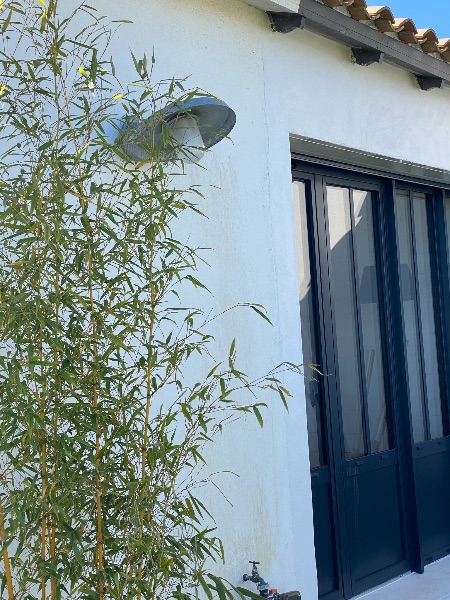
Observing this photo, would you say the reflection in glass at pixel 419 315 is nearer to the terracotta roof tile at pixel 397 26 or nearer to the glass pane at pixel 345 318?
the glass pane at pixel 345 318

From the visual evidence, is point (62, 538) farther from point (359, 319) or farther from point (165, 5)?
point (359, 319)

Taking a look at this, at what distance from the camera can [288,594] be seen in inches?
196

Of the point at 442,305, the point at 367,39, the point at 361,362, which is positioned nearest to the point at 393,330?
the point at 361,362

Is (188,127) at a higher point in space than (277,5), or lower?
lower

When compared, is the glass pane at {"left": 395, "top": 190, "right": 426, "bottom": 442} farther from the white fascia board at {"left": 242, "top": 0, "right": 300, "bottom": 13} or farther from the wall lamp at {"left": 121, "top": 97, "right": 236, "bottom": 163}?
the wall lamp at {"left": 121, "top": 97, "right": 236, "bottom": 163}

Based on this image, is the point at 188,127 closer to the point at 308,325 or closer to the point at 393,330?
the point at 308,325

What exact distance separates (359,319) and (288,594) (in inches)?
81.6

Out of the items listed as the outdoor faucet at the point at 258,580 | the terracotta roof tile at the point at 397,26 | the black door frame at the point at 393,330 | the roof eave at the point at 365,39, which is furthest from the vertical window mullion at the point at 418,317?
the outdoor faucet at the point at 258,580

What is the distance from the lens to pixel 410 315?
714 cm

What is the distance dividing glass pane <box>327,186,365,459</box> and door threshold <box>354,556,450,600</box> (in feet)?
2.73

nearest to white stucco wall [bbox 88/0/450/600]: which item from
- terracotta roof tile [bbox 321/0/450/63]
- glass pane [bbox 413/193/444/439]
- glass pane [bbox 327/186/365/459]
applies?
terracotta roof tile [bbox 321/0/450/63]

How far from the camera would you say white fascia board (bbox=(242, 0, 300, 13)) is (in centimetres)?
505

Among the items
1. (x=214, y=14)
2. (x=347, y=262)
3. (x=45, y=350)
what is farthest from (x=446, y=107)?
(x=45, y=350)

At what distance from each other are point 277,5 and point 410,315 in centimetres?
278
